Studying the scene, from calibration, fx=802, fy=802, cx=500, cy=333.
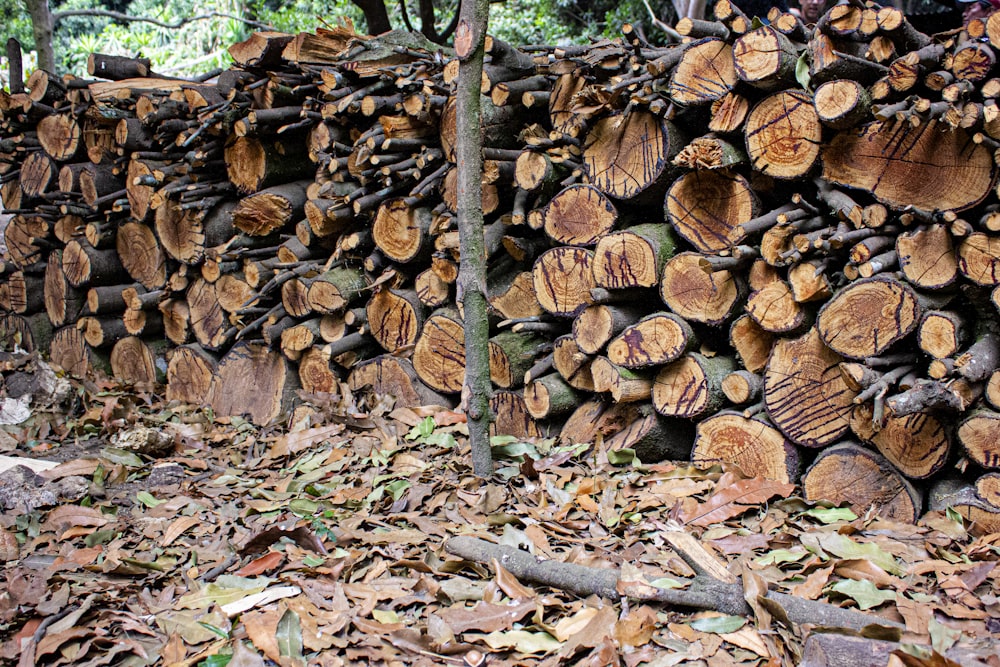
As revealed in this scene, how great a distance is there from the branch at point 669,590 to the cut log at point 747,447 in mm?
1012

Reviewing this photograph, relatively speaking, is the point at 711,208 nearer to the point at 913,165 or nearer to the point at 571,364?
the point at 913,165

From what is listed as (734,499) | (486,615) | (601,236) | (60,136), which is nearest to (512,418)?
(601,236)

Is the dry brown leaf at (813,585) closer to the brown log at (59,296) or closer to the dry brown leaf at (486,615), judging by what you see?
the dry brown leaf at (486,615)

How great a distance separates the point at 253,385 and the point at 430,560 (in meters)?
2.53

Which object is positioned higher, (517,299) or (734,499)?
(517,299)

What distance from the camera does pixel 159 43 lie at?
17.2m

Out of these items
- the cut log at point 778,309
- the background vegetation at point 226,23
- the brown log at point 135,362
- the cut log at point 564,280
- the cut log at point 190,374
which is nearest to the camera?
the cut log at point 778,309

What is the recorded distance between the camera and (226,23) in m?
15.6

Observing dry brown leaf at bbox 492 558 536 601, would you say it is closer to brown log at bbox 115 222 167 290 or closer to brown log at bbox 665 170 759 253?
brown log at bbox 665 170 759 253

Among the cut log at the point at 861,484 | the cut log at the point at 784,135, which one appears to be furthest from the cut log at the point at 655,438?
the cut log at the point at 784,135

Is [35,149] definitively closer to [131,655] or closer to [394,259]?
[394,259]

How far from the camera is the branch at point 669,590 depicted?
2271mm

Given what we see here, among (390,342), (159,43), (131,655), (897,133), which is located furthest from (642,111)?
(159,43)

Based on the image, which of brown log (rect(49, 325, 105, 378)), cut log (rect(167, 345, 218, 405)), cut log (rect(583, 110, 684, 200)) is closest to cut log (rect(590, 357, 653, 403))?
cut log (rect(583, 110, 684, 200))
